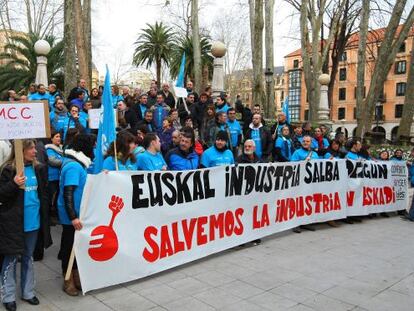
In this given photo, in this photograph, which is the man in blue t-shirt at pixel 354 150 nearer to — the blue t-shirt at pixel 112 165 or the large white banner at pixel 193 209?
the large white banner at pixel 193 209

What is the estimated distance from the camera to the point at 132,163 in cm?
507

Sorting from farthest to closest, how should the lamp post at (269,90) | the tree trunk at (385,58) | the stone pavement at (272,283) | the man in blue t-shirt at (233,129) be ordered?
the lamp post at (269,90) < the tree trunk at (385,58) < the man in blue t-shirt at (233,129) < the stone pavement at (272,283)

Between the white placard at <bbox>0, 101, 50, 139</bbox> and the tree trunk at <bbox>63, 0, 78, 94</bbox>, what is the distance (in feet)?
35.7

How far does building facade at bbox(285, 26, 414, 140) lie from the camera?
63.1m

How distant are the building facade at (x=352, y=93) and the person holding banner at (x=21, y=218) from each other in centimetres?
5778

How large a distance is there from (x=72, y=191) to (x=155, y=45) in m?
29.9

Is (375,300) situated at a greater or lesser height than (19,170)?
lesser

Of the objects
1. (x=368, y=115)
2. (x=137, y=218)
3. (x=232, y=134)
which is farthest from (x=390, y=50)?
(x=137, y=218)

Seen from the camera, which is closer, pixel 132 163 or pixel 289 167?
pixel 132 163

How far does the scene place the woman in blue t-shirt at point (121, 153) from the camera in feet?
15.9

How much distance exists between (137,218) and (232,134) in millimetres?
4472

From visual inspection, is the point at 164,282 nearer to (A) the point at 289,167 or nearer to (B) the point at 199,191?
(B) the point at 199,191

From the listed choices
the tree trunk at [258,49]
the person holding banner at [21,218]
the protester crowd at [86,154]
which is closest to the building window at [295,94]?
the tree trunk at [258,49]

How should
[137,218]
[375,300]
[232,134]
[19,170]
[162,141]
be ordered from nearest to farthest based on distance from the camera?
[19,170] → [375,300] → [137,218] → [162,141] → [232,134]
